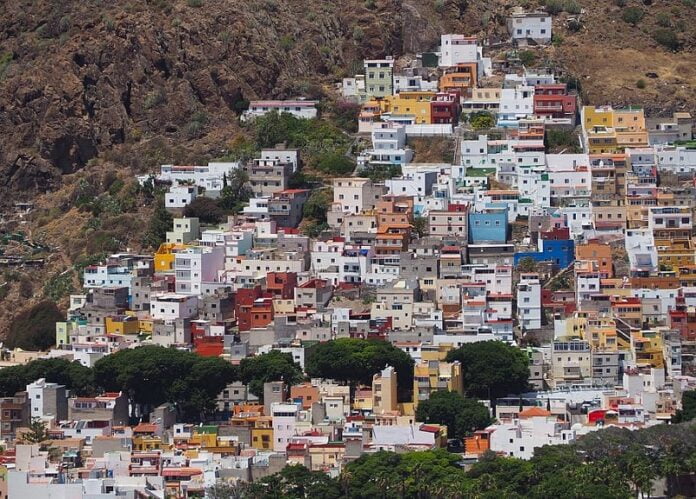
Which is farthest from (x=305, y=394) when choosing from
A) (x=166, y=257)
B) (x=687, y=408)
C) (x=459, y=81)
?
(x=459, y=81)

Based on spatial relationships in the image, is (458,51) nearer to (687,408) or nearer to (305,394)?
(305,394)

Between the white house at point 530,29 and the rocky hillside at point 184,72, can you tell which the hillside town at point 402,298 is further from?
the white house at point 530,29

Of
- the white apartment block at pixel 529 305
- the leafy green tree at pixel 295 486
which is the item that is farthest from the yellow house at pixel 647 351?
the leafy green tree at pixel 295 486

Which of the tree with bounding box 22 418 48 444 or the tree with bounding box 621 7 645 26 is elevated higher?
the tree with bounding box 621 7 645 26

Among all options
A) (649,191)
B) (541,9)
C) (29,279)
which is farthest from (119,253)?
(541,9)

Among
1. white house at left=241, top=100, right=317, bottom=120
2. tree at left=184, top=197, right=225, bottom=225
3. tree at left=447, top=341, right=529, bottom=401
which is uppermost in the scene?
white house at left=241, top=100, right=317, bottom=120

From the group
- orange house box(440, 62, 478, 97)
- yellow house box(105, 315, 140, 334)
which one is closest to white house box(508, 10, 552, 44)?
orange house box(440, 62, 478, 97)

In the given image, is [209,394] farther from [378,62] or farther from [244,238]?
[378,62]

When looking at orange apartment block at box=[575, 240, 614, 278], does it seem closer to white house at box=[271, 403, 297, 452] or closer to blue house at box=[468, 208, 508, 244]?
blue house at box=[468, 208, 508, 244]
